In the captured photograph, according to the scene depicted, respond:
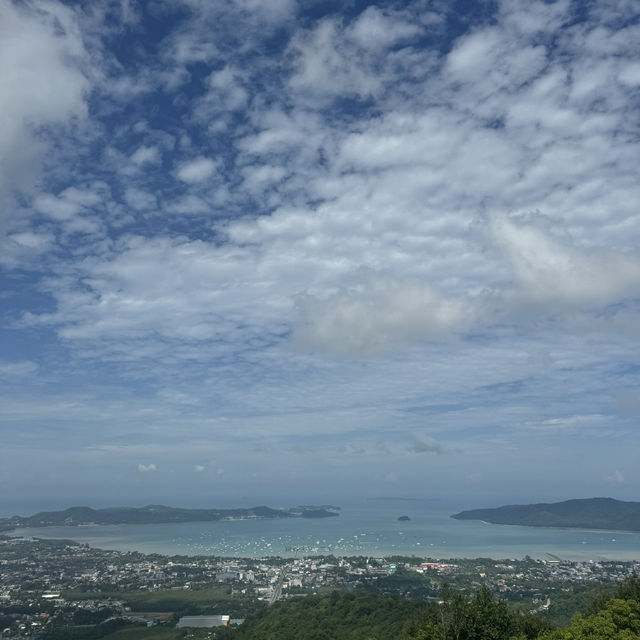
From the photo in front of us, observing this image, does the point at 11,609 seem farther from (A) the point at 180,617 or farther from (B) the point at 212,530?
(B) the point at 212,530

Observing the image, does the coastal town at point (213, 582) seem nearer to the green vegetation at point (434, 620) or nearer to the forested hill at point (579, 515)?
the green vegetation at point (434, 620)

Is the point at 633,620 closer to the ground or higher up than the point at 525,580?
higher up

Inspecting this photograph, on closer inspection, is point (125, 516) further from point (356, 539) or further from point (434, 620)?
point (434, 620)

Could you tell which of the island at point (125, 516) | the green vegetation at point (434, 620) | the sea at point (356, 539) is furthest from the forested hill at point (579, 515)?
the green vegetation at point (434, 620)

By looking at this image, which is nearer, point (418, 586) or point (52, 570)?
A: point (418, 586)

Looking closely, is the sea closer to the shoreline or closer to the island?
the shoreline

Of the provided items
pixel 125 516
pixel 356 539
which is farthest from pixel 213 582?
pixel 125 516

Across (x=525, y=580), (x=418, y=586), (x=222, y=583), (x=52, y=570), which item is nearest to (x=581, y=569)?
(x=525, y=580)

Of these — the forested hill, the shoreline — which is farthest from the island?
the forested hill
